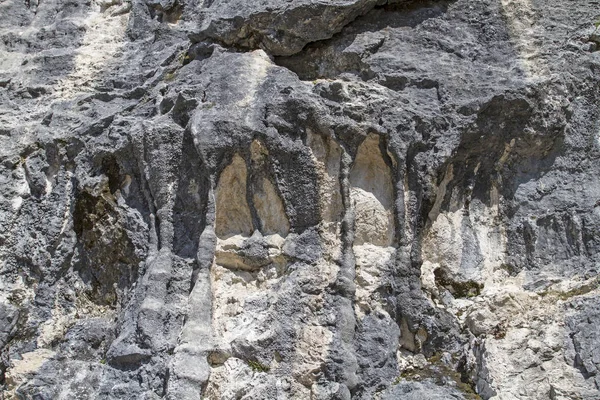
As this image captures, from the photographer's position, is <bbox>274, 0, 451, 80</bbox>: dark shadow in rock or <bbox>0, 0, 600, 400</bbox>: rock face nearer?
<bbox>0, 0, 600, 400</bbox>: rock face

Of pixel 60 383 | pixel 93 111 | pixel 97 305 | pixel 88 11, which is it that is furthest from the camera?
pixel 88 11

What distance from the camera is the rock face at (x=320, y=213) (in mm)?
4527

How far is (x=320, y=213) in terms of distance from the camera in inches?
191

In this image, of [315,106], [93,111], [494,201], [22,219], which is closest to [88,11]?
[93,111]

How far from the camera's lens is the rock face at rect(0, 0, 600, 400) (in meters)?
4.53

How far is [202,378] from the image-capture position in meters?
4.40

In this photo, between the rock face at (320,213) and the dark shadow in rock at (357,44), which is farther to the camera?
the dark shadow in rock at (357,44)

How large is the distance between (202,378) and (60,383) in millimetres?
924

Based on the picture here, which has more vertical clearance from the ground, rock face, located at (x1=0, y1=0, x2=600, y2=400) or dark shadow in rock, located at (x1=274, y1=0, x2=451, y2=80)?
dark shadow in rock, located at (x1=274, y1=0, x2=451, y2=80)

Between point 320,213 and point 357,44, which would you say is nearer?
point 320,213

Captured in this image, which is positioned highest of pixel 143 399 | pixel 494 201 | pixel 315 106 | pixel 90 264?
pixel 315 106

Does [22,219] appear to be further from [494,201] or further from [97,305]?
[494,201]

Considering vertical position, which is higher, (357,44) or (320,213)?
(357,44)

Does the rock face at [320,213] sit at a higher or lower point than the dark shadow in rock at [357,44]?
lower
